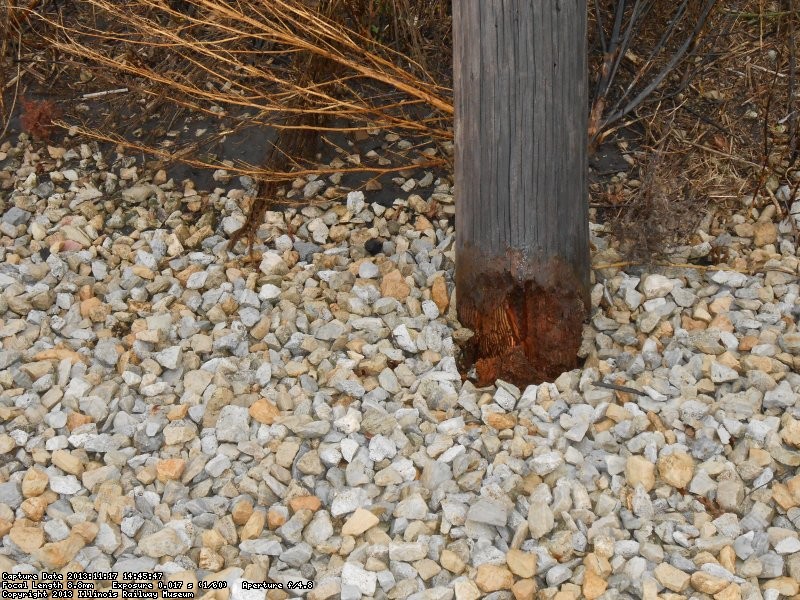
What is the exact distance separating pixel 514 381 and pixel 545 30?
3.18 feet

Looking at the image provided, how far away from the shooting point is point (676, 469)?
98.6 inches

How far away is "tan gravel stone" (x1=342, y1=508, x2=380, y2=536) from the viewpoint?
2.41 metres

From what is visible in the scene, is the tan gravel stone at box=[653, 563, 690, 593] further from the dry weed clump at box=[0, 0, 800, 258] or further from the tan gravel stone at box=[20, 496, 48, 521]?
the tan gravel stone at box=[20, 496, 48, 521]

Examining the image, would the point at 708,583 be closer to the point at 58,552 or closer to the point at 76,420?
the point at 58,552

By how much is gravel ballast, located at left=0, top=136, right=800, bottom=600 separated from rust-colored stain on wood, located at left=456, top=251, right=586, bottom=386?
77 millimetres

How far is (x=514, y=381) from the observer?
9.40ft

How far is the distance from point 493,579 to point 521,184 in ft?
3.54

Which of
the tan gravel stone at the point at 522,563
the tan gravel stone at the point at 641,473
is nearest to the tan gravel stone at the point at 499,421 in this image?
the tan gravel stone at the point at 641,473

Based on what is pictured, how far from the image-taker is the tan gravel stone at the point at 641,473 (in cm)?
249

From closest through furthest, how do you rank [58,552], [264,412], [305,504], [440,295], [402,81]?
[58,552] → [305,504] → [264,412] → [440,295] → [402,81]

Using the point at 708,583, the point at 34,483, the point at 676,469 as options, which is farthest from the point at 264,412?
the point at 708,583

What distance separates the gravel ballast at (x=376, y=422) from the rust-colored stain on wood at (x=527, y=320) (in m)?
0.08

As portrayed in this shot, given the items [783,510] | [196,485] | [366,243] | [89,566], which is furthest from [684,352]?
[89,566]

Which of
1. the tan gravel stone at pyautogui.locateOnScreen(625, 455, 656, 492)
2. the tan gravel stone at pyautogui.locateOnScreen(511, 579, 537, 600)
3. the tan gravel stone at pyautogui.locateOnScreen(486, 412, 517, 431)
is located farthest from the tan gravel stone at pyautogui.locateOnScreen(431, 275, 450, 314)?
the tan gravel stone at pyautogui.locateOnScreen(511, 579, 537, 600)
